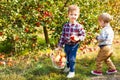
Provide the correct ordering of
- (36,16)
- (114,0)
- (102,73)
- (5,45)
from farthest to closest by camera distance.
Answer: (114,0) < (5,45) < (36,16) < (102,73)

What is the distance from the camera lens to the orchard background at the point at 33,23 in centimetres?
835

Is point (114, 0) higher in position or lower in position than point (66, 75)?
higher

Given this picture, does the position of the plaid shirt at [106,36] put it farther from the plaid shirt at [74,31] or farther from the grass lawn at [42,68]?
the grass lawn at [42,68]

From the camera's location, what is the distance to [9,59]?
848cm

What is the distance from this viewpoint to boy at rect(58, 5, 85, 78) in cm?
675

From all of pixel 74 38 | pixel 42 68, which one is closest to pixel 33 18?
pixel 42 68

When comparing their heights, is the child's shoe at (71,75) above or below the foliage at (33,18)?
below

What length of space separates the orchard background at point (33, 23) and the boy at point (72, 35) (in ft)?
5.13

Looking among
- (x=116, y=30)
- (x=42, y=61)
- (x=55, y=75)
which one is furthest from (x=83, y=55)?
(x=116, y=30)

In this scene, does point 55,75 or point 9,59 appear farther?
point 9,59

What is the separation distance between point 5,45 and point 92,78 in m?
3.29

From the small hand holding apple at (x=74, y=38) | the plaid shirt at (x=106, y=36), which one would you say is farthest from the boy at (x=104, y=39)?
the small hand holding apple at (x=74, y=38)

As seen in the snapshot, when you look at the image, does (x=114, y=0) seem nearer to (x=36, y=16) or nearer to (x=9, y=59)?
(x=36, y=16)

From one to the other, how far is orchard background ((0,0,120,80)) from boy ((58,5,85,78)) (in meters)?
1.56
